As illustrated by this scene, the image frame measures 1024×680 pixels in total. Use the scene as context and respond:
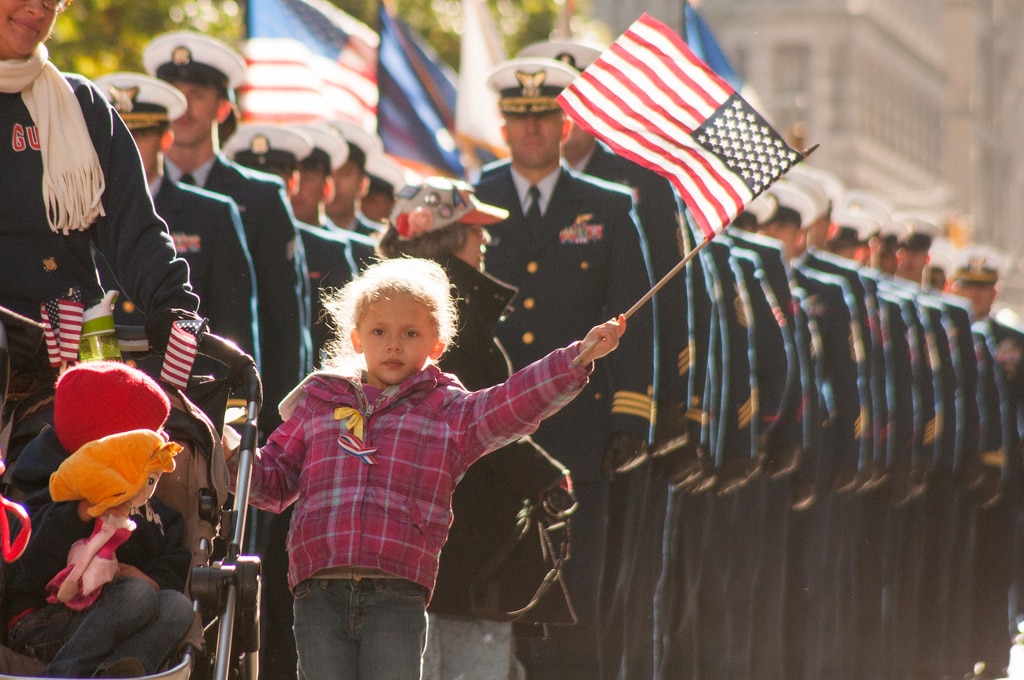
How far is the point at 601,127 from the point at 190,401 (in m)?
2.03

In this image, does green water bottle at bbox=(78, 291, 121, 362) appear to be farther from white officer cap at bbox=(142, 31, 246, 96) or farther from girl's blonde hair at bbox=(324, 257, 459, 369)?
white officer cap at bbox=(142, 31, 246, 96)

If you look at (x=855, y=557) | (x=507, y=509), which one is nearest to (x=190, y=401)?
(x=507, y=509)

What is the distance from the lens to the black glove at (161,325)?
5676mm

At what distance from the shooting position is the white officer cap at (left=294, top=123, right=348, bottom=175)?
34.4 feet

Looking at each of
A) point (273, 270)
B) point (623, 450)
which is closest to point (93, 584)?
point (623, 450)

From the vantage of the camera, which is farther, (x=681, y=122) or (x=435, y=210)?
(x=435, y=210)

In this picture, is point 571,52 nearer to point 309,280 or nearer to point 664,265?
point 664,265

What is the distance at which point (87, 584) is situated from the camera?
16.5ft

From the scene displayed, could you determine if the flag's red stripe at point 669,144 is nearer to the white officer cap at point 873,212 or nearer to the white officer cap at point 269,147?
the white officer cap at point 269,147

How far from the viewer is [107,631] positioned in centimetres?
500

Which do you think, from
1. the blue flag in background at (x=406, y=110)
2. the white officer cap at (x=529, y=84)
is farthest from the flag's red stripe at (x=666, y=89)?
the blue flag in background at (x=406, y=110)

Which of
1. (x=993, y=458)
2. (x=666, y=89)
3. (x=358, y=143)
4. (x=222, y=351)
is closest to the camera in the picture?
(x=222, y=351)

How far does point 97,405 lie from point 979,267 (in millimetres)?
12465

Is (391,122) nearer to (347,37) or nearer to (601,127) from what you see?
(347,37)
